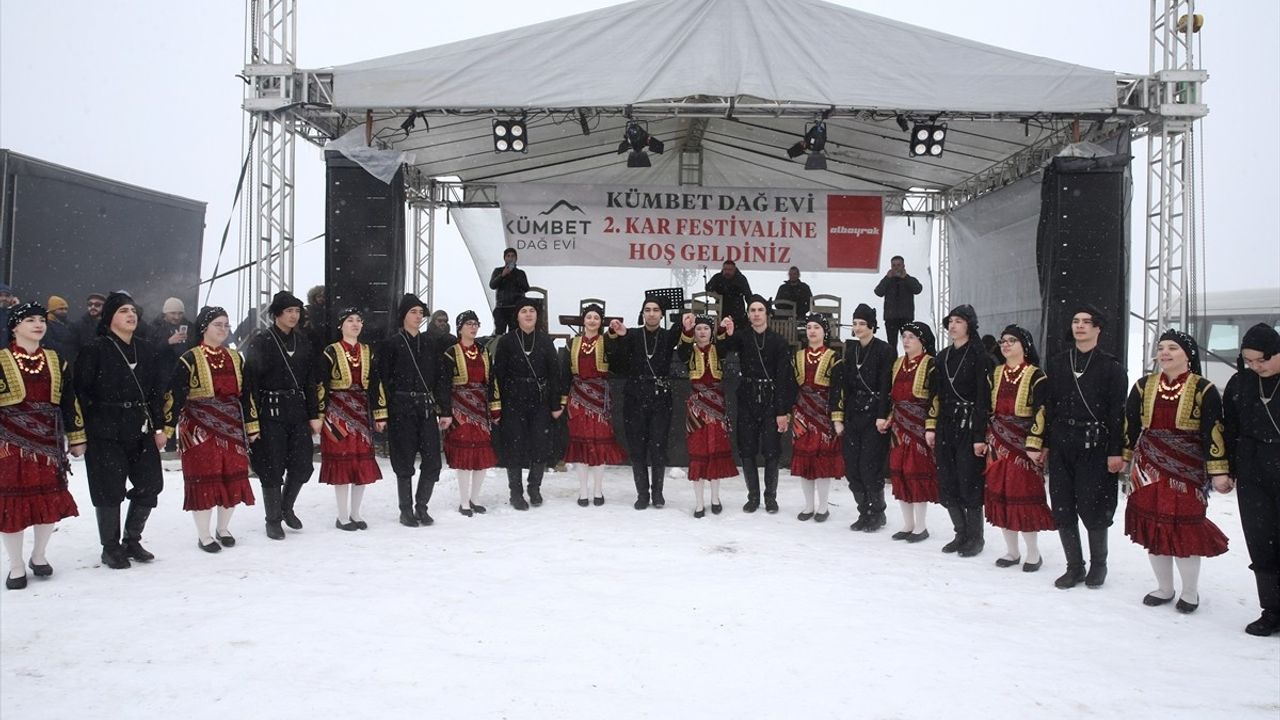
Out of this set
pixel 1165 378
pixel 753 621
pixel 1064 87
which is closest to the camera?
pixel 753 621

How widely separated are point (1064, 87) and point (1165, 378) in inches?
149

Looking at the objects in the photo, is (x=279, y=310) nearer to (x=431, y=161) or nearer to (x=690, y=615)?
(x=690, y=615)

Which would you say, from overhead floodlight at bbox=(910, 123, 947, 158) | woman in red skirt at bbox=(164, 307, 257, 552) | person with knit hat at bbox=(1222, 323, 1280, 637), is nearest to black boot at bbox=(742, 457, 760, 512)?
person with knit hat at bbox=(1222, 323, 1280, 637)

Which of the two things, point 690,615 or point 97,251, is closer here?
point 690,615

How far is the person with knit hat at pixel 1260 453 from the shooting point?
3.90 metres

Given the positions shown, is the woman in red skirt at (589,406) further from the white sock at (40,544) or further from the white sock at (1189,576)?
the white sock at (1189,576)

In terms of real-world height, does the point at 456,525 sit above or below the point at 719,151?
below

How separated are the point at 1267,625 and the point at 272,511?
5.38 meters

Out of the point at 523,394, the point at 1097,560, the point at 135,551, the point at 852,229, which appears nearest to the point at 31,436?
the point at 135,551

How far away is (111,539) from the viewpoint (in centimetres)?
484

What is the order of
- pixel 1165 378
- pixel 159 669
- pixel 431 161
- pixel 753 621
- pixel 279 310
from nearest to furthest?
1. pixel 159 669
2. pixel 753 621
3. pixel 1165 378
4. pixel 279 310
5. pixel 431 161

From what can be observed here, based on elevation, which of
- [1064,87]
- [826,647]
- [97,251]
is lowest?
[826,647]

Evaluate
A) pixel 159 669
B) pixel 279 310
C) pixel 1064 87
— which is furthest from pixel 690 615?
pixel 1064 87

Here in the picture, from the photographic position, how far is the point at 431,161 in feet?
32.9
